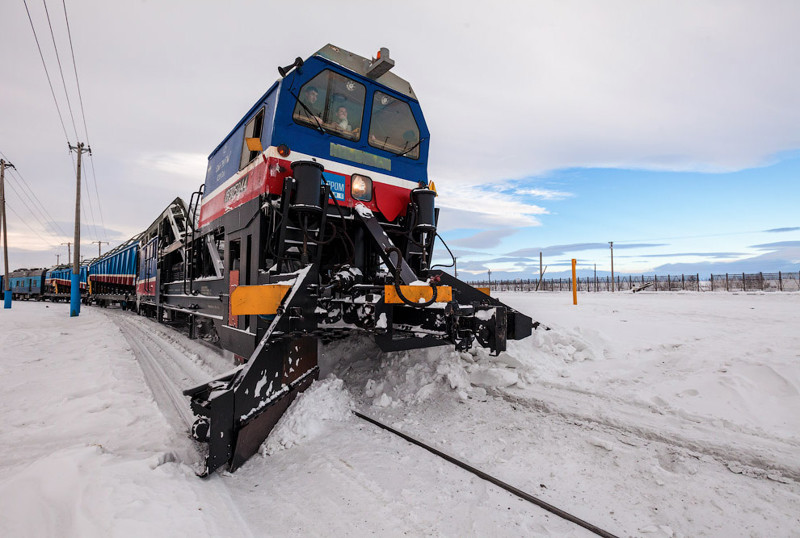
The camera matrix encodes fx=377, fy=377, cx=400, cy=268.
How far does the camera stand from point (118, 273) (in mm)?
15641

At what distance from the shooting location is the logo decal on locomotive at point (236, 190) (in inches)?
182

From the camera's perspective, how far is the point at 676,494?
2.25 metres

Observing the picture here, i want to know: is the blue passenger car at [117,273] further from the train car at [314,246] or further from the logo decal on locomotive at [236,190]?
the logo decal on locomotive at [236,190]

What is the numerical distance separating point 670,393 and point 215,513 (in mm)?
4137

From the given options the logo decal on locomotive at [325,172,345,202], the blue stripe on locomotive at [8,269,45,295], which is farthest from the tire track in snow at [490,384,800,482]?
the blue stripe on locomotive at [8,269,45,295]

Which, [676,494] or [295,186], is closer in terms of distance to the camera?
[676,494]

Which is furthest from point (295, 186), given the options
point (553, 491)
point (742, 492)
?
point (742, 492)

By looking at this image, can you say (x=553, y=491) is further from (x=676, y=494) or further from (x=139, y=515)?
(x=139, y=515)

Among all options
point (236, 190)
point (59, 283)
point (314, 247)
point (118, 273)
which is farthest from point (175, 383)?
point (59, 283)

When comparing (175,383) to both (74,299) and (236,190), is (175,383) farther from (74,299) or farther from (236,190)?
(74,299)

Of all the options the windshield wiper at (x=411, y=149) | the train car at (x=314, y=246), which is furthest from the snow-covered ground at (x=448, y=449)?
the windshield wiper at (x=411, y=149)

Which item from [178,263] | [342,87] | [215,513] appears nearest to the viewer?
[215,513]

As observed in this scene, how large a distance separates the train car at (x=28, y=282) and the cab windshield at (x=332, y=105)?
44707 millimetres

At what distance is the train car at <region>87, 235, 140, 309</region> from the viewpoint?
43.3 feet
